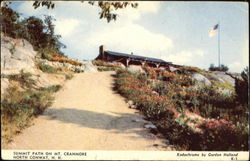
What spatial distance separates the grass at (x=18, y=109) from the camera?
19.3ft

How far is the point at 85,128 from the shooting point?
708 centimetres

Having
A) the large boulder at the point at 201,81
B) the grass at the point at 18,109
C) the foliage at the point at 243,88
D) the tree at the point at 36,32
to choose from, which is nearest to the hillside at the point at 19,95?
the grass at the point at 18,109

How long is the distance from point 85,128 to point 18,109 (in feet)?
8.15

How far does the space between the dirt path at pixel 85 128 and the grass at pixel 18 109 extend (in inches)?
9.7

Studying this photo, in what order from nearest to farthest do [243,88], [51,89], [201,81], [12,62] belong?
1. [243,88]
2. [51,89]
3. [12,62]
4. [201,81]

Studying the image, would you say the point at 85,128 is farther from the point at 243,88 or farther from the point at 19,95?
the point at 243,88

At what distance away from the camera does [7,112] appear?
21.2 ft

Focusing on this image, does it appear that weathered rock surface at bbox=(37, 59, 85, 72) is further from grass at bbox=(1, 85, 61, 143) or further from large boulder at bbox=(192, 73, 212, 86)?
large boulder at bbox=(192, 73, 212, 86)

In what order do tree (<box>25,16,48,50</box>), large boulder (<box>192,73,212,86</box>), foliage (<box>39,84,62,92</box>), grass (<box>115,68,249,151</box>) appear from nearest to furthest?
grass (<box>115,68,249,151</box>)
foliage (<box>39,84,62,92</box>)
large boulder (<box>192,73,212,86</box>)
tree (<box>25,16,48,50</box>)

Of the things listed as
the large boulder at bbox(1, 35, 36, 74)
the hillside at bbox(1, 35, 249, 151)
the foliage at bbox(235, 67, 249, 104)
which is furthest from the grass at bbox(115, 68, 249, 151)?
the large boulder at bbox(1, 35, 36, 74)

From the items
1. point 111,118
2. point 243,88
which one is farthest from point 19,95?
point 243,88

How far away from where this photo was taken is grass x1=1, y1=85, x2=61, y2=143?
19.3 ft

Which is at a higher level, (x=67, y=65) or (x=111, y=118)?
(x=67, y=65)

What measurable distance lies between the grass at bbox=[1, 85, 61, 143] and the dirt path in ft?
0.81
